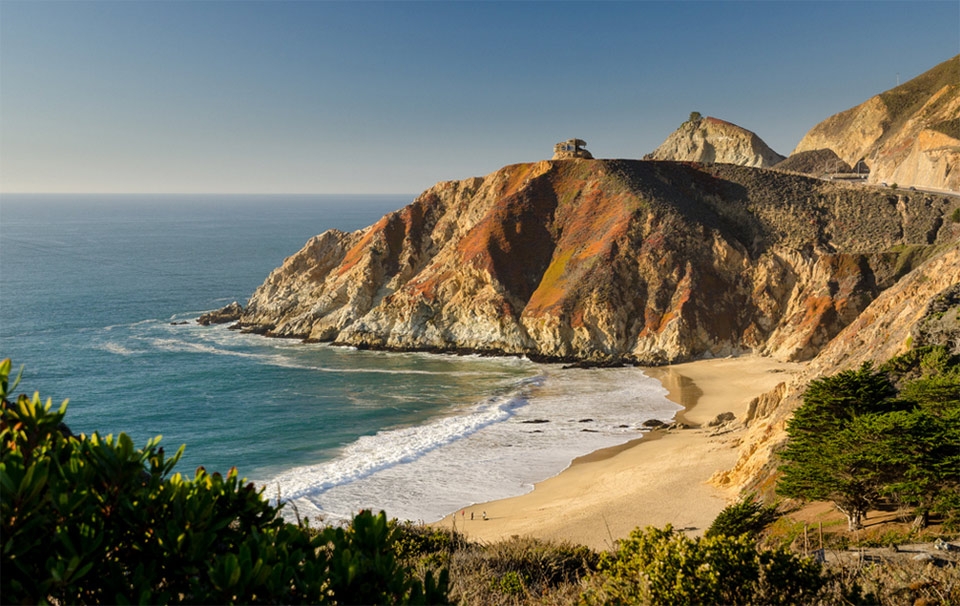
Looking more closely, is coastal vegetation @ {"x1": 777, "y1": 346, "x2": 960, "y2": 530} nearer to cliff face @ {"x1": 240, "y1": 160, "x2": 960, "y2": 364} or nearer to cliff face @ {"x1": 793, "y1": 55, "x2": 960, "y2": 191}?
cliff face @ {"x1": 240, "y1": 160, "x2": 960, "y2": 364}

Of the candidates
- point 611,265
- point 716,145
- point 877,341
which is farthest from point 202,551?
point 716,145

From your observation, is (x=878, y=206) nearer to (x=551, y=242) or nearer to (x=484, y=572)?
(x=551, y=242)

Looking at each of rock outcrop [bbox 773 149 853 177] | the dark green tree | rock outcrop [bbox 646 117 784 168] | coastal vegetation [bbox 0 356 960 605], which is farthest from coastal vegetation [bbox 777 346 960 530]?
rock outcrop [bbox 646 117 784 168]

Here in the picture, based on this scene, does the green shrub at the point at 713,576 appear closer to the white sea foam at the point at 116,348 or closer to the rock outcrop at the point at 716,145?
the white sea foam at the point at 116,348

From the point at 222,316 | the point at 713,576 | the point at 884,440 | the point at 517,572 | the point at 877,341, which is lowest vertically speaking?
the point at 222,316

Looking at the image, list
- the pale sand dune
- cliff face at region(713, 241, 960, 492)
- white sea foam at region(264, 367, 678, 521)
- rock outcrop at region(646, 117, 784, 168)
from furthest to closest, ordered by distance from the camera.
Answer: rock outcrop at region(646, 117, 784, 168) → white sea foam at region(264, 367, 678, 521) → the pale sand dune → cliff face at region(713, 241, 960, 492)

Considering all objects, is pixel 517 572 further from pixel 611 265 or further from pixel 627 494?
pixel 611 265

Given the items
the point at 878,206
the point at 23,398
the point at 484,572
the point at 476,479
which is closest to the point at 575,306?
the point at 476,479
